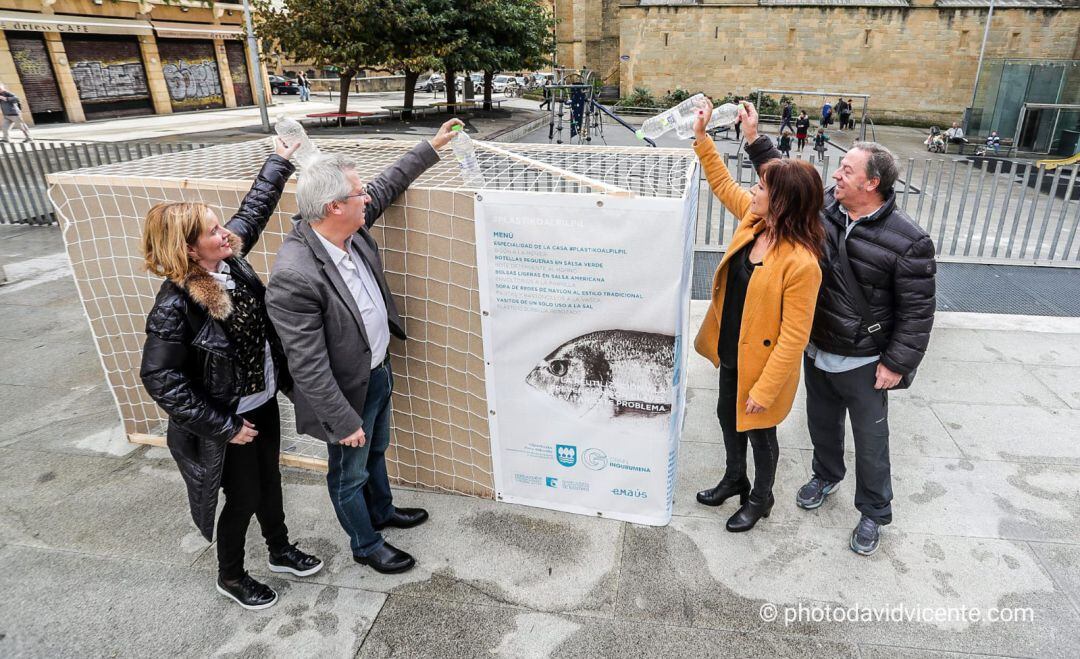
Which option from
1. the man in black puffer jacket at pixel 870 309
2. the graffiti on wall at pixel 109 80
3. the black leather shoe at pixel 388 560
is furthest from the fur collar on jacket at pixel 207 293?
the graffiti on wall at pixel 109 80

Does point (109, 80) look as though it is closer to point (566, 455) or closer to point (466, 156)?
point (466, 156)

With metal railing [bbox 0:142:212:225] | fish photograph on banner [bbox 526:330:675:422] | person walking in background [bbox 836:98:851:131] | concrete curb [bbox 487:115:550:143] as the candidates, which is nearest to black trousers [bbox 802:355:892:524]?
fish photograph on banner [bbox 526:330:675:422]

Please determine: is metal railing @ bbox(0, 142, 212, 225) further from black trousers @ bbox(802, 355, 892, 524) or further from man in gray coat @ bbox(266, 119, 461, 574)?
black trousers @ bbox(802, 355, 892, 524)

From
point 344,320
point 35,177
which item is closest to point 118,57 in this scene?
point 35,177

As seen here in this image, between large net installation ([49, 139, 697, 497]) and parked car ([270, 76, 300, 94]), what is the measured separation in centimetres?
4080

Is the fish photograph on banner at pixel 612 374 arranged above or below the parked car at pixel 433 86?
below

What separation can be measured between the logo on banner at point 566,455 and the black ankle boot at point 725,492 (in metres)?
0.74

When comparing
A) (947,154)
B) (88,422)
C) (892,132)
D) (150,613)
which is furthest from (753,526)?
(892,132)

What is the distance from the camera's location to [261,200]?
2705 millimetres

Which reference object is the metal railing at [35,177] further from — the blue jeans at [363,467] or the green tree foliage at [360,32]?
the green tree foliage at [360,32]

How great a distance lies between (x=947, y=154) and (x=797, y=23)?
14.6 meters

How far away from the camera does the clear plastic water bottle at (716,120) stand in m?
3.04

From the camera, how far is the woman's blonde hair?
2.10m

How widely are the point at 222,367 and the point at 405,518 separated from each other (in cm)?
129
